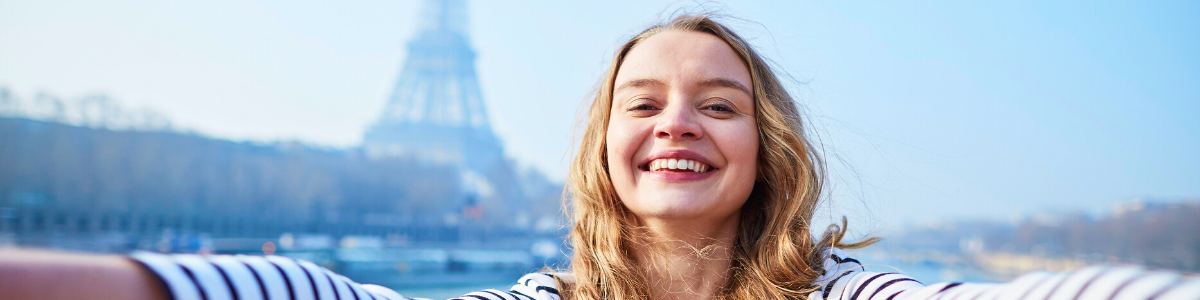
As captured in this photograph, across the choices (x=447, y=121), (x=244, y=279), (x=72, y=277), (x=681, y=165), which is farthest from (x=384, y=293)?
(x=447, y=121)

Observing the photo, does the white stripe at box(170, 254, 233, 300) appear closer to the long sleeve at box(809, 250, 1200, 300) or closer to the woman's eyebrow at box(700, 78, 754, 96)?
the long sleeve at box(809, 250, 1200, 300)

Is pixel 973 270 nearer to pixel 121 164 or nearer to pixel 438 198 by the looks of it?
pixel 438 198

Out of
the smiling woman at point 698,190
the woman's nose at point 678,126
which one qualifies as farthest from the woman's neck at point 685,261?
the woman's nose at point 678,126

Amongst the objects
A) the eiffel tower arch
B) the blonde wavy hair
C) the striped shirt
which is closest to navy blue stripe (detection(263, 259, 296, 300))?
the striped shirt

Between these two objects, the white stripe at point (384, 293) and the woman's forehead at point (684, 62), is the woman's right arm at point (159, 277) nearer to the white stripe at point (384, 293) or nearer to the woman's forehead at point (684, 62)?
the white stripe at point (384, 293)

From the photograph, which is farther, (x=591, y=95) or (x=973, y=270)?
(x=973, y=270)

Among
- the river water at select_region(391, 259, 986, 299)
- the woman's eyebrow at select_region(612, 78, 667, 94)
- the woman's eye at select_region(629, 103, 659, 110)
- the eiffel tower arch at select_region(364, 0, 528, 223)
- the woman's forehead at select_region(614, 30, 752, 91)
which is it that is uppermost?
the eiffel tower arch at select_region(364, 0, 528, 223)

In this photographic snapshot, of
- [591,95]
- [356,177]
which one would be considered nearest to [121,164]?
[356,177]

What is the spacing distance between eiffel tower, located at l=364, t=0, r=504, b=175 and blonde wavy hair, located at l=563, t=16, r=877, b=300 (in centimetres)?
4023

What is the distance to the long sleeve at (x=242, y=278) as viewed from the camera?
508mm

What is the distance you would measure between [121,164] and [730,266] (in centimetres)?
2915

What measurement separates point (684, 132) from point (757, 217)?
26 centimetres

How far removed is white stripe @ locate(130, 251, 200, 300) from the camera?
50cm

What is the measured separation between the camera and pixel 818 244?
1275 millimetres
